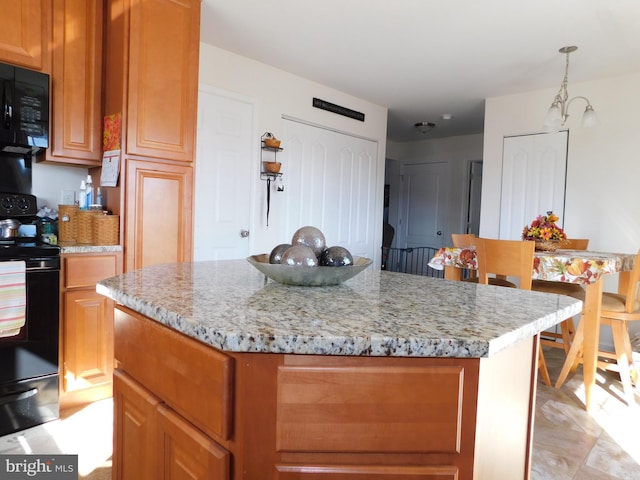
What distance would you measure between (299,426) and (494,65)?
3491 millimetres

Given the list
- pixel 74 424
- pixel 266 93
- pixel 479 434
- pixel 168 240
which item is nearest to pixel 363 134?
pixel 266 93

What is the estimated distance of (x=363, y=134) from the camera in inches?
180

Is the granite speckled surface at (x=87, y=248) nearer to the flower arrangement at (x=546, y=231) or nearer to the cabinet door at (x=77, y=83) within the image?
the cabinet door at (x=77, y=83)

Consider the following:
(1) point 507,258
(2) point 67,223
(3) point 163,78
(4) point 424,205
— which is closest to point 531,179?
(1) point 507,258

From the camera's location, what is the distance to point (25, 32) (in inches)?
84.5

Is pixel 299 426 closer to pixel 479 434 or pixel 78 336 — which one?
pixel 479 434

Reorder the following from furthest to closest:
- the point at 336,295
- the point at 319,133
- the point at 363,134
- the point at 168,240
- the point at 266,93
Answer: the point at 363,134 → the point at 319,133 → the point at 266,93 → the point at 168,240 → the point at 336,295

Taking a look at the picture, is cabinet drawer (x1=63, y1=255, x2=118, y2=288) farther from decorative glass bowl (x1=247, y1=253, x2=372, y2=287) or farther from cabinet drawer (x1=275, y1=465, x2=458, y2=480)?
cabinet drawer (x1=275, y1=465, x2=458, y2=480)

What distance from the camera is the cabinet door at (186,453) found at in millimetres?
738

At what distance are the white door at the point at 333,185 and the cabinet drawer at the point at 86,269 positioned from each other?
6.14ft

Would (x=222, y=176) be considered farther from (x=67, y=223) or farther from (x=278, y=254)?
(x=278, y=254)

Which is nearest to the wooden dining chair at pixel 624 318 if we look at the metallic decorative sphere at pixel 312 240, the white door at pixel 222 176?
the metallic decorative sphere at pixel 312 240

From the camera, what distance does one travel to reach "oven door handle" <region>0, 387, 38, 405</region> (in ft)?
6.42

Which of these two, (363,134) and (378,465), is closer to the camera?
(378,465)
